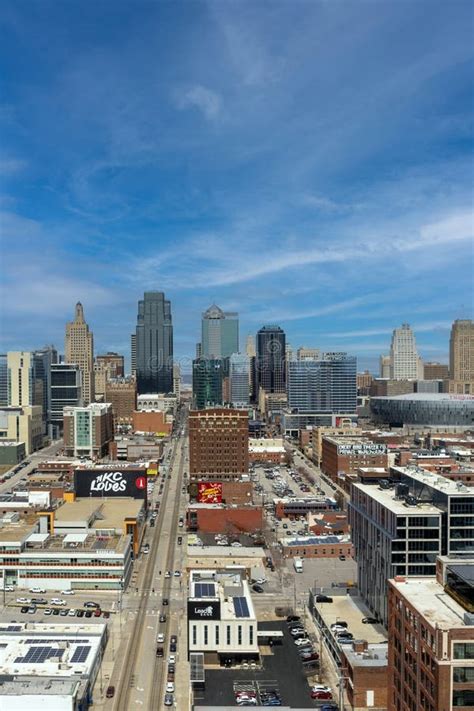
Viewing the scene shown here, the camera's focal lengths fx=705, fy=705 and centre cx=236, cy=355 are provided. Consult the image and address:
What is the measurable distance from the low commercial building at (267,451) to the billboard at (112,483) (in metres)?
53.9

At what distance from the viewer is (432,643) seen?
82.4ft

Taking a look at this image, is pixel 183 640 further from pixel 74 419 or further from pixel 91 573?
pixel 74 419

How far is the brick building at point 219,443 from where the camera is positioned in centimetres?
10425

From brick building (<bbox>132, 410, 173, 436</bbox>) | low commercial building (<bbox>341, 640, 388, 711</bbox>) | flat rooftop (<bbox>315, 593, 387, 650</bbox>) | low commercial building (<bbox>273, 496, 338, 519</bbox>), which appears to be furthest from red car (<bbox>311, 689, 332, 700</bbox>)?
brick building (<bbox>132, 410, 173, 436</bbox>)

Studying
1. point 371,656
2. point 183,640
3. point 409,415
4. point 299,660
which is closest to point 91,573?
point 183,640

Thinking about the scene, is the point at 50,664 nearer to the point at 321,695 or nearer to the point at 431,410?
the point at 321,695

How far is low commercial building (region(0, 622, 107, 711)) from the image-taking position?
118 feet

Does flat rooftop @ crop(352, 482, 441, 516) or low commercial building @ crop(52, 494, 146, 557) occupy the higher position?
flat rooftop @ crop(352, 482, 441, 516)

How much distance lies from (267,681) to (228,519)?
39005mm

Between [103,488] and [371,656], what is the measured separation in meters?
50.5

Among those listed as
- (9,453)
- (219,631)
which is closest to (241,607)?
(219,631)

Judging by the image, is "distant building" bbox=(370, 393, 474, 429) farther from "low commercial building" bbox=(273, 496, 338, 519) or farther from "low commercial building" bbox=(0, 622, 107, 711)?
"low commercial building" bbox=(0, 622, 107, 711)

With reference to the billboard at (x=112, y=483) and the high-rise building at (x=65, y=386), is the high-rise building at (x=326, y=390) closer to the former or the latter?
the high-rise building at (x=65, y=386)

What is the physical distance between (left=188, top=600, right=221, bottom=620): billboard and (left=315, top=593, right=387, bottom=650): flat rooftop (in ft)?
26.3
